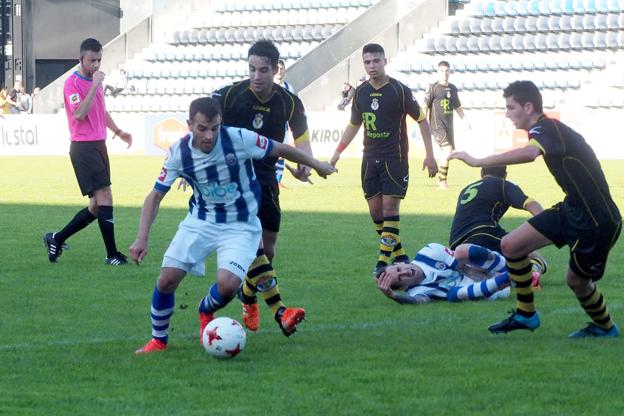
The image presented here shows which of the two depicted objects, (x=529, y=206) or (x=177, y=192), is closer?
(x=529, y=206)

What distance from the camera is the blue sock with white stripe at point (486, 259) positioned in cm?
902

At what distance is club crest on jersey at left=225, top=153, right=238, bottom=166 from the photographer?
6953 mm

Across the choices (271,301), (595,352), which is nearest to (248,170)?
(271,301)

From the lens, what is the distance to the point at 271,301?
767 cm

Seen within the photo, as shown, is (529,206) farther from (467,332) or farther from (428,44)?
(428,44)

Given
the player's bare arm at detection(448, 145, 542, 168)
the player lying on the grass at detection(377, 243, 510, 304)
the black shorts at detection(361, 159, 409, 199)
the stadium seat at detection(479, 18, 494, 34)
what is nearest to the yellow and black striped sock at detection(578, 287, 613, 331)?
the player's bare arm at detection(448, 145, 542, 168)

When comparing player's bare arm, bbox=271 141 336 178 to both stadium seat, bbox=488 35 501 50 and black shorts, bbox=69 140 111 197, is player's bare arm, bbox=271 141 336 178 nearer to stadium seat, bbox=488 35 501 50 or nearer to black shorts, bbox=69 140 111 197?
black shorts, bbox=69 140 111 197

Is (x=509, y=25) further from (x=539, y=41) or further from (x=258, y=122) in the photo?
(x=258, y=122)

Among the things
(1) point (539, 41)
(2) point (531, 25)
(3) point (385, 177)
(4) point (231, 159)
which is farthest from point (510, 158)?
(2) point (531, 25)

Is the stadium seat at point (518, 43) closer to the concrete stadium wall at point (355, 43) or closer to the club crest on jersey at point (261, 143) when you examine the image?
the concrete stadium wall at point (355, 43)

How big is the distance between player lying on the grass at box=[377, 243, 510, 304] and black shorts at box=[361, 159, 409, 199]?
1.88 meters

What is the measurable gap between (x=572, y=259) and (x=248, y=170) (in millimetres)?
1935

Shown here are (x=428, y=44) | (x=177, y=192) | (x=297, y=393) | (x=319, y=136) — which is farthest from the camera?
(x=428, y=44)

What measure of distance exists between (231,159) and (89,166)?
14.9ft
